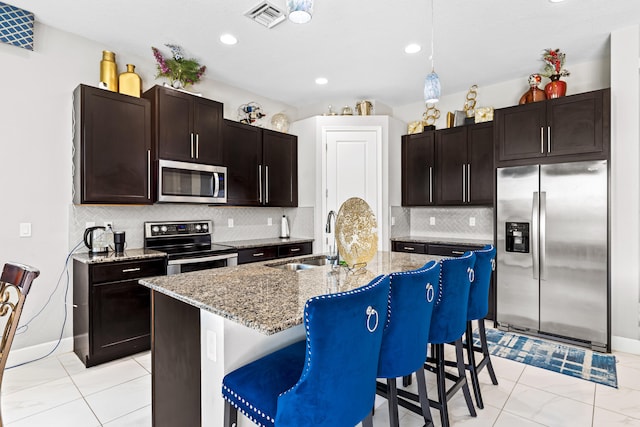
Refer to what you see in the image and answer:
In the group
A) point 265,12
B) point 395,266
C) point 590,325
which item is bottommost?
point 590,325

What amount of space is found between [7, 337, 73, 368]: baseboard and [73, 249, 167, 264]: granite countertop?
813mm

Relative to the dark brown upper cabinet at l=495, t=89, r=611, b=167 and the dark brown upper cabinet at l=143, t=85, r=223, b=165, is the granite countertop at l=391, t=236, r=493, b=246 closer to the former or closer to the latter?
the dark brown upper cabinet at l=495, t=89, r=611, b=167

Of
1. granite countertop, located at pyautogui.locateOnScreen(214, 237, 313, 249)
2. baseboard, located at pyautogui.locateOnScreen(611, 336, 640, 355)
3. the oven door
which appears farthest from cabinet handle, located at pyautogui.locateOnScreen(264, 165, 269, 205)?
baseboard, located at pyautogui.locateOnScreen(611, 336, 640, 355)

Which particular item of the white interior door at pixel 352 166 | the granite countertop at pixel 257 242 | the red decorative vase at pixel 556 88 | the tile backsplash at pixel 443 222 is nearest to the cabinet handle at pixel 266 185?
the granite countertop at pixel 257 242

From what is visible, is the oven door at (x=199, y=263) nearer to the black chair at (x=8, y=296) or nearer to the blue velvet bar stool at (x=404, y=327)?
the black chair at (x=8, y=296)

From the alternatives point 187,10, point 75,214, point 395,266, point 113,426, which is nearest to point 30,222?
point 75,214

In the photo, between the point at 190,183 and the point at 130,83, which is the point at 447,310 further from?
the point at 130,83

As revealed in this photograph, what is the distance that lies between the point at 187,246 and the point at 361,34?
9.30ft

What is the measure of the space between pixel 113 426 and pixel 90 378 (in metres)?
0.79

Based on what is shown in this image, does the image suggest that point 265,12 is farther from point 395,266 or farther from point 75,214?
point 75,214

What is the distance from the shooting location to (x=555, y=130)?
10.9 ft

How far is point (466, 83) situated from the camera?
4254 millimetres

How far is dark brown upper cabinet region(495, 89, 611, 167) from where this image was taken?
3.10m

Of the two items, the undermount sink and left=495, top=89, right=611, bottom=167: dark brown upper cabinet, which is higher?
left=495, top=89, right=611, bottom=167: dark brown upper cabinet
